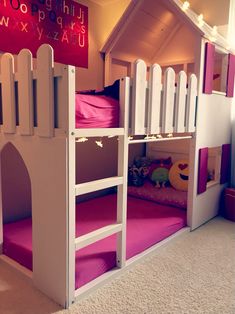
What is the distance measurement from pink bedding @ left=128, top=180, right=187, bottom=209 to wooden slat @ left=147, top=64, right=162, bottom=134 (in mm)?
1002

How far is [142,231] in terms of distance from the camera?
2104 mm

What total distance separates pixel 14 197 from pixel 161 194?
4.54 feet

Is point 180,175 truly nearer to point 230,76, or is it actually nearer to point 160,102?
point 230,76

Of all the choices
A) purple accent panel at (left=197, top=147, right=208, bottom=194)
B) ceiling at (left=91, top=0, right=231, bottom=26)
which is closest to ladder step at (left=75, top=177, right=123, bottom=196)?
purple accent panel at (left=197, top=147, right=208, bottom=194)

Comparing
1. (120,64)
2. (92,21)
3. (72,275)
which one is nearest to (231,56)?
(120,64)

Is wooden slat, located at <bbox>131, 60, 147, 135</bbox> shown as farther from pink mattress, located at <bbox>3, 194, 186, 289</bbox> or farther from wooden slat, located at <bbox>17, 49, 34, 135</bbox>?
pink mattress, located at <bbox>3, 194, 186, 289</bbox>

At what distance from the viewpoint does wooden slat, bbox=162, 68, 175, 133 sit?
1944 mm

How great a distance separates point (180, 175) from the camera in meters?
3.01

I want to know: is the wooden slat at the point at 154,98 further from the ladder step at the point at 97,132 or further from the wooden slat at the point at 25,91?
the wooden slat at the point at 25,91

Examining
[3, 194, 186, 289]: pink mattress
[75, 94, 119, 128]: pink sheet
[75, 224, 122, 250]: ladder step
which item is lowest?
[3, 194, 186, 289]: pink mattress

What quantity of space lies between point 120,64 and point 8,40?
1.26 meters

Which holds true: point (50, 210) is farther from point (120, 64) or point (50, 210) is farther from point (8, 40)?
point (120, 64)

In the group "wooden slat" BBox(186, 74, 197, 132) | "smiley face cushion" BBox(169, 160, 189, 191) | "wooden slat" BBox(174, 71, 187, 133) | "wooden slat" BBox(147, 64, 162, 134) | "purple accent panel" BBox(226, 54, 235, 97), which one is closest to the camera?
"wooden slat" BBox(147, 64, 162, 134)

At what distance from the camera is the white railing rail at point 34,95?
1.37 metres
